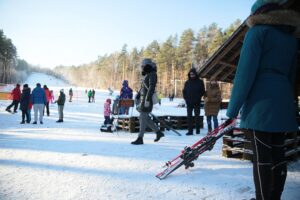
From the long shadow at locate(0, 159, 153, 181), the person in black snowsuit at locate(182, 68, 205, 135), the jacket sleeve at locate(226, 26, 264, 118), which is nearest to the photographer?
the jacket sleeve at locate(226, 26, 264, 118)

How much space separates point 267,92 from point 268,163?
0.70m

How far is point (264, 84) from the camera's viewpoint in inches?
109

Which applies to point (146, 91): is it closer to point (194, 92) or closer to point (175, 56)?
point (194, 92)

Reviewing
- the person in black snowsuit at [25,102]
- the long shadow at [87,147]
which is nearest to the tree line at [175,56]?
the person in black snowsuit at [25,102]

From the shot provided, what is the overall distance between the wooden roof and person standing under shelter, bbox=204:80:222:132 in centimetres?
147

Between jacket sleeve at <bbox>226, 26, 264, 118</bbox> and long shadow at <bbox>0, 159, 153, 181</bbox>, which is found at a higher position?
jacket sleeve at <bbox>226, 26, 264, 118</bbox>

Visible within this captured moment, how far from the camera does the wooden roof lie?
664cm

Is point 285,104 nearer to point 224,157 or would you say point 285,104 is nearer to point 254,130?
point 254,130

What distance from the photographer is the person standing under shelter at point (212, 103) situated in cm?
1003

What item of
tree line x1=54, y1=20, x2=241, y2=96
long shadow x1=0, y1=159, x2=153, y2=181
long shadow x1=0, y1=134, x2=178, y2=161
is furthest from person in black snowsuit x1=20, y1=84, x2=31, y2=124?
tree line x1=54, y1=20, x2=241, y2=96

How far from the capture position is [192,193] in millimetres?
4043

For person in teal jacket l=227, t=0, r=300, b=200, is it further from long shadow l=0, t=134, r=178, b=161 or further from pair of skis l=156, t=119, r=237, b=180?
long shadow l=0, t=134, r=178, b=161

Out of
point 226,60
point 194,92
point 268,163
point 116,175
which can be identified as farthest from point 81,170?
point 194,92

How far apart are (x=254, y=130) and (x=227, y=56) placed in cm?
503
